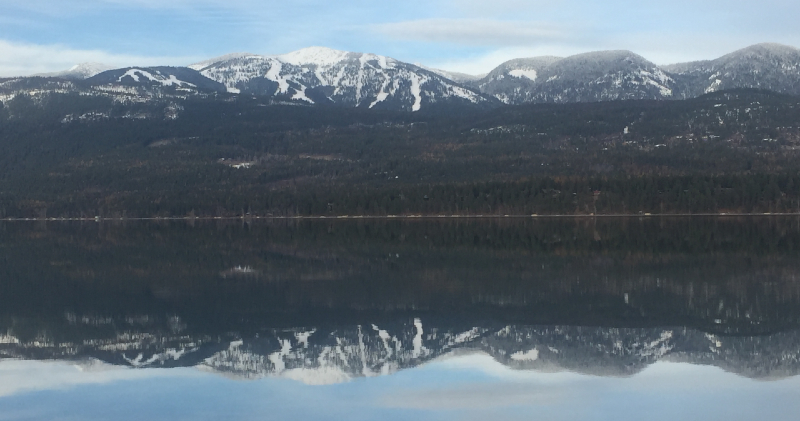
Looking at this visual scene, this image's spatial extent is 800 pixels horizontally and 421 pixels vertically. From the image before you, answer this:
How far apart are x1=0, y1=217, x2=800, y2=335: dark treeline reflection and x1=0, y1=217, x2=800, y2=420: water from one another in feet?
0.52

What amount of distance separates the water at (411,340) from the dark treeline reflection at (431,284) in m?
0.16

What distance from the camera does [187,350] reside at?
86.5 feet

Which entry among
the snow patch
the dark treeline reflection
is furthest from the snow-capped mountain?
the dark treeline reflection

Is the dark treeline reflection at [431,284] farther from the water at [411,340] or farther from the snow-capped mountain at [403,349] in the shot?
the snow-capped mountain at [403,349]

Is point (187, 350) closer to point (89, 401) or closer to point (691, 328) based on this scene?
point (89, 401)

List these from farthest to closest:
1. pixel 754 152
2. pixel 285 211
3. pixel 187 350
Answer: pixel 754 152 < pixel 285 211 < pixel 187 350

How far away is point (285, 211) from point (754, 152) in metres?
93.9

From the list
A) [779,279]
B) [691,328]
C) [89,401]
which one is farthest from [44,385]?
[779,279]

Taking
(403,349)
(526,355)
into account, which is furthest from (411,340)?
(526,355)

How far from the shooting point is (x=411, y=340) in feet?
88.3

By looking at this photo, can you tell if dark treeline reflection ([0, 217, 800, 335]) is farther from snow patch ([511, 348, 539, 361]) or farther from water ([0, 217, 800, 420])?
snow patch ([511, 348, 539, 361])

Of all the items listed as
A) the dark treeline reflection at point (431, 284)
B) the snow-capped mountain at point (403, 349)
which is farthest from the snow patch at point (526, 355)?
the dark treeline reflection at point (431, 284)

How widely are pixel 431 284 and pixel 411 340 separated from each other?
557 inches

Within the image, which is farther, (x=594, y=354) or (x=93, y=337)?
(x=93, y=337)
